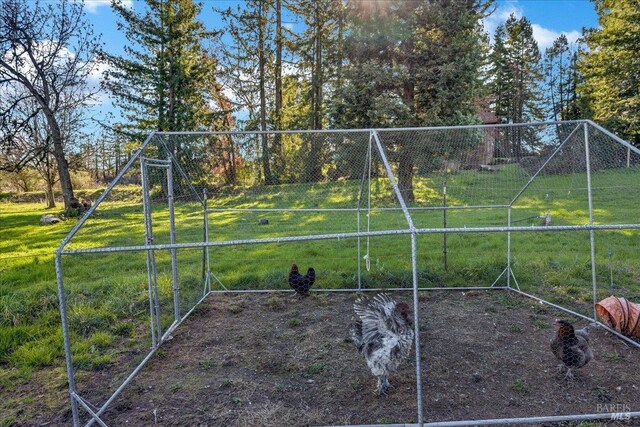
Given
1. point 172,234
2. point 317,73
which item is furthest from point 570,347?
point 317,73

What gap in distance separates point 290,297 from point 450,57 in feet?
28.7

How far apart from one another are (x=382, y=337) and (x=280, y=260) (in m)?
4.34

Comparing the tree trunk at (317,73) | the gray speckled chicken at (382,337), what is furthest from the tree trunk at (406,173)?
the tree trunk at (317,73)

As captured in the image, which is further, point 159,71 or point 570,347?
point 159,71

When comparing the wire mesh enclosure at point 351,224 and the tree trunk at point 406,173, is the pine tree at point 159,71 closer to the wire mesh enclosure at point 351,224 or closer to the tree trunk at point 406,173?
the wire mesh enclosure at point 351,224

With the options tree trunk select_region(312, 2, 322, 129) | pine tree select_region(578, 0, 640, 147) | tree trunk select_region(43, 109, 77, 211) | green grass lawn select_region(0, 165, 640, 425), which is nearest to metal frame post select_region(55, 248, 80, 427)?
green grass lawn select_region(0, 165, 640, 425)

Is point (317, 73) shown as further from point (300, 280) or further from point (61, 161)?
point (300, 280)

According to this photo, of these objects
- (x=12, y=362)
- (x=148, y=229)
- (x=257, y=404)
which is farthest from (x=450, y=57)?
(x=12, y=362)

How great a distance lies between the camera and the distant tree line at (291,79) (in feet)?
35.3

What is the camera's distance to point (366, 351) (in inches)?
115

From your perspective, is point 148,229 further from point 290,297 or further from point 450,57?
point 450,57

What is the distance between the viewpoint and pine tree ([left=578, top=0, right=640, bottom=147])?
589 inches

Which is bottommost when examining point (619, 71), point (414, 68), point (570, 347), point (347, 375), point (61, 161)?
point (347, 375)

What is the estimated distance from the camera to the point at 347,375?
10.8ft
